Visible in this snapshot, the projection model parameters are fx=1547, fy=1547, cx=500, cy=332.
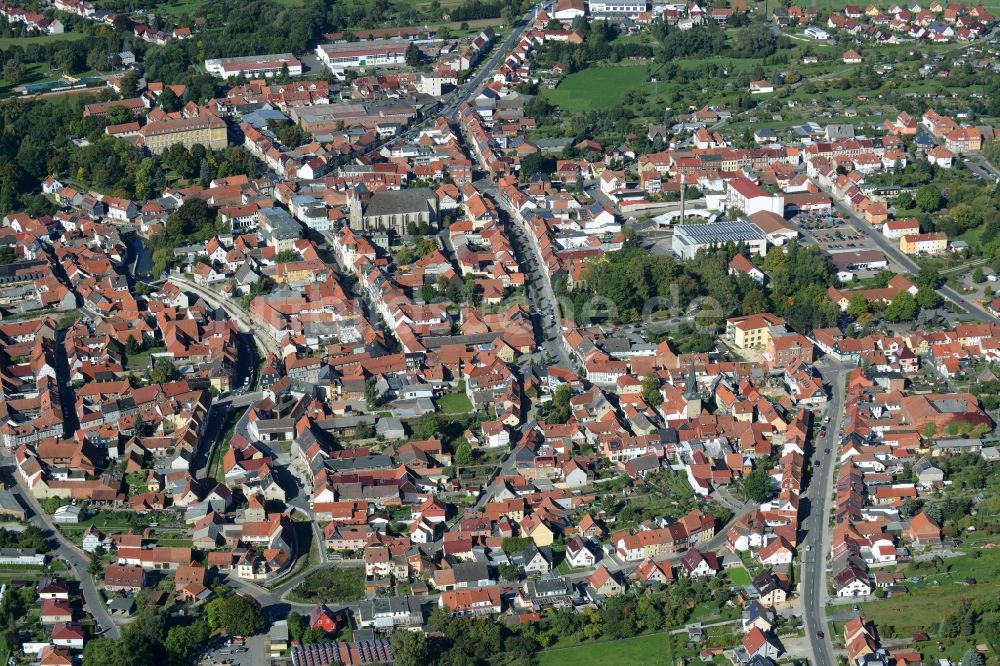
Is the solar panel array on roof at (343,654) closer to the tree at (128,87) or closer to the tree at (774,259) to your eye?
the tree at (774,259)

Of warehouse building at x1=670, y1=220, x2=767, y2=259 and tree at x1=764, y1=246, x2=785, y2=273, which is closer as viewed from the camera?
tree at x1=764, y1=246, x2=785, y2=273

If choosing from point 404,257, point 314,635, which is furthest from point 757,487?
point 404,257

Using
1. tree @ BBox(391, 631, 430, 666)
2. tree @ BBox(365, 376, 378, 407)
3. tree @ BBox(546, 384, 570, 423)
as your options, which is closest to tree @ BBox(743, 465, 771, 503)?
tree @ BBox(546, 384, 570, 423)

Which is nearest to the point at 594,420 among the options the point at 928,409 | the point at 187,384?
the point at 928,409

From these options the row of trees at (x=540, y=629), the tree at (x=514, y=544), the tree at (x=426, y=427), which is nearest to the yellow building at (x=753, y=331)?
the tree at (x=426, y=427)

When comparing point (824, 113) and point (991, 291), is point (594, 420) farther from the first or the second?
point (824, 113)

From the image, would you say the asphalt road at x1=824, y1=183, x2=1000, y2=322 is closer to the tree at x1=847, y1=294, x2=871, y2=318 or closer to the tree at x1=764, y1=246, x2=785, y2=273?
the tree at x1=847, y1=294, x2=871, y2=318
